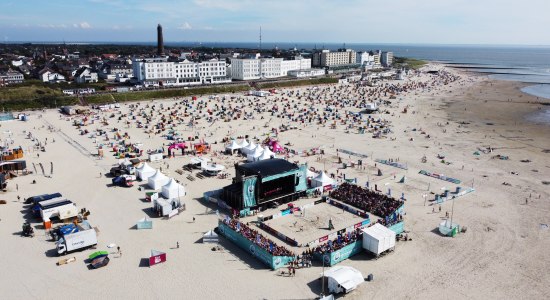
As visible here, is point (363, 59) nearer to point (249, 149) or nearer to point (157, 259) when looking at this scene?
point (249, 149)

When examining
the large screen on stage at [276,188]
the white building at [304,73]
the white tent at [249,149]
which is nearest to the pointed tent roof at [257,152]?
the white tent at [249,149]

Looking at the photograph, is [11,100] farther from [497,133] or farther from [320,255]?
[497,133]

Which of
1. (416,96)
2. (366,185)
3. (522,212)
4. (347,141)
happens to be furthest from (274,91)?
(522,212)

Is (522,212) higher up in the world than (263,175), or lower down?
lower down

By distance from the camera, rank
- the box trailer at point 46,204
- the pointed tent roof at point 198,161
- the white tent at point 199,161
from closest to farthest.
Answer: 1. the box trailer at point 46,204
2. the white tent at point 199,161
3. the pointed tent roof at point 198,161

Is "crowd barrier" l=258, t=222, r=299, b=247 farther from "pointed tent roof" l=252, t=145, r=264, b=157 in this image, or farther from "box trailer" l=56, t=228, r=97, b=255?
"pointed tent roof" l=252, t=145, r=264, b=157

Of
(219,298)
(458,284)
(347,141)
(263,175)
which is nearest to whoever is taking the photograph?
(219,298)

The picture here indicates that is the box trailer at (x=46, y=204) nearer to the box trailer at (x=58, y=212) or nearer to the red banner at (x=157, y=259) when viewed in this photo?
the box trailer at (x=58, y=212)
